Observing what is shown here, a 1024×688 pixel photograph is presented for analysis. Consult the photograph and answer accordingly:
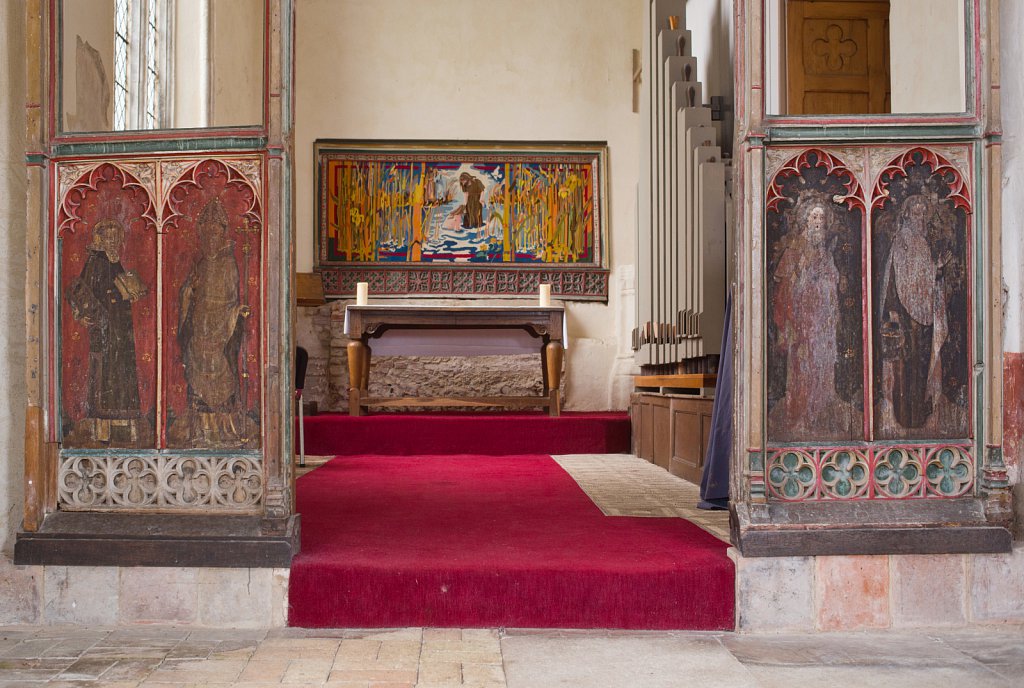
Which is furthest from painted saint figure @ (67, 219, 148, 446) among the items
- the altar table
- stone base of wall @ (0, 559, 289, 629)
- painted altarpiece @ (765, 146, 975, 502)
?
the altar table

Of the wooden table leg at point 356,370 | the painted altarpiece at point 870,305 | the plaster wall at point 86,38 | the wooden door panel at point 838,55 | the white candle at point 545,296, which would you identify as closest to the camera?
the painted altarpiece at point 870,305

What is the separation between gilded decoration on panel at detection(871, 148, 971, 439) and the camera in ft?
9.56

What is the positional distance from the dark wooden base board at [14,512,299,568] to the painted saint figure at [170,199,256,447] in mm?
263

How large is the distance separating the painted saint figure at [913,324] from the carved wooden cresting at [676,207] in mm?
1660

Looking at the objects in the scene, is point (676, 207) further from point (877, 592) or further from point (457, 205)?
point (457, 205)

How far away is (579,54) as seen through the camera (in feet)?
28.3

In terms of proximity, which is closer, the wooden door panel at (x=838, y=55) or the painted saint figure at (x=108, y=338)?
the painted saint figure at (x=108, y=338)

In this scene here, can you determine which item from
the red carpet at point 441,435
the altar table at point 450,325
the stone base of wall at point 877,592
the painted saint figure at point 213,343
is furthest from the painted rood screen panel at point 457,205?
the stone base of wall at point 877,592

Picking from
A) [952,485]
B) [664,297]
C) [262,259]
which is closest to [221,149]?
[262,259]

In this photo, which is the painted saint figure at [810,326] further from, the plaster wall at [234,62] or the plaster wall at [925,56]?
the plaster wall at [234,62]

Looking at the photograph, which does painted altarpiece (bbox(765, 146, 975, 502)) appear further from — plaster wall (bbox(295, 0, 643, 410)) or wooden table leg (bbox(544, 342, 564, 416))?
plaster wall (bbox(295, 0, 643, 410))

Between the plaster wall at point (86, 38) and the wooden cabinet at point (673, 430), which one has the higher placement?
the plaster wall at point (86, 38)

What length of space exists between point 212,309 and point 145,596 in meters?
0.92

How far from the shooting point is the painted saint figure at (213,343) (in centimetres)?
292
